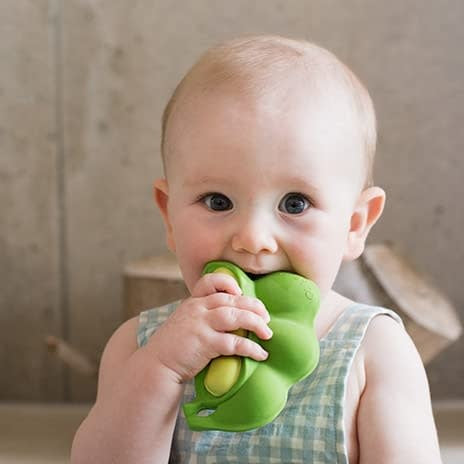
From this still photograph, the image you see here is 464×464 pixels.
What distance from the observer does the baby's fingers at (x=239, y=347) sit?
0.94m

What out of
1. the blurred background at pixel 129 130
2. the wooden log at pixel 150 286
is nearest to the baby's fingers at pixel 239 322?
the wooden log at pixel 150 286

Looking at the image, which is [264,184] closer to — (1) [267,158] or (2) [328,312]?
(1) [267,158]

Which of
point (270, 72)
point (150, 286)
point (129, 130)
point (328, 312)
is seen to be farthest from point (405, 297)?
point (270, 72)

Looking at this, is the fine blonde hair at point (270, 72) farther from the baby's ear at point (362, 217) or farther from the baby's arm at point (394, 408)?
the baby's arm at point (394, 408)

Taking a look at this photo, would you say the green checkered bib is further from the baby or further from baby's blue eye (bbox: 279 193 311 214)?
baby's blue eye (bbox: 279 193 311 214)

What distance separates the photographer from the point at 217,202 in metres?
1.04

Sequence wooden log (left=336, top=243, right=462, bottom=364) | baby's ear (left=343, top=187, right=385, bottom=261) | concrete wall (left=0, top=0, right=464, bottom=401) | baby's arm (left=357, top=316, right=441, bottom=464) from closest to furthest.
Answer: baby's arm (left=357, top=316, right=441, bottom=464) < baby's ear (left=343, top=187, right=385, bottom=261) < wooden log (left=336, top=243, right=462, bottom=364) < concrete wall (left=0, top=0, right=464, bottom=401)

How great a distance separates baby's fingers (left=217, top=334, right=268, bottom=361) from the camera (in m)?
0.94

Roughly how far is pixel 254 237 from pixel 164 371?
178 mm

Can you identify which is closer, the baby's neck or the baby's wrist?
the baby's wrist

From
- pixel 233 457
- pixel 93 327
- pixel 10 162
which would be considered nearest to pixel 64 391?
pixel 93 327

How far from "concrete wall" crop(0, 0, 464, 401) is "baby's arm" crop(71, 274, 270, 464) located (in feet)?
4.11

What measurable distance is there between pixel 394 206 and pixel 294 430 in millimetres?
1276

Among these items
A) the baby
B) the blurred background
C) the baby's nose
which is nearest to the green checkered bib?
the baby
